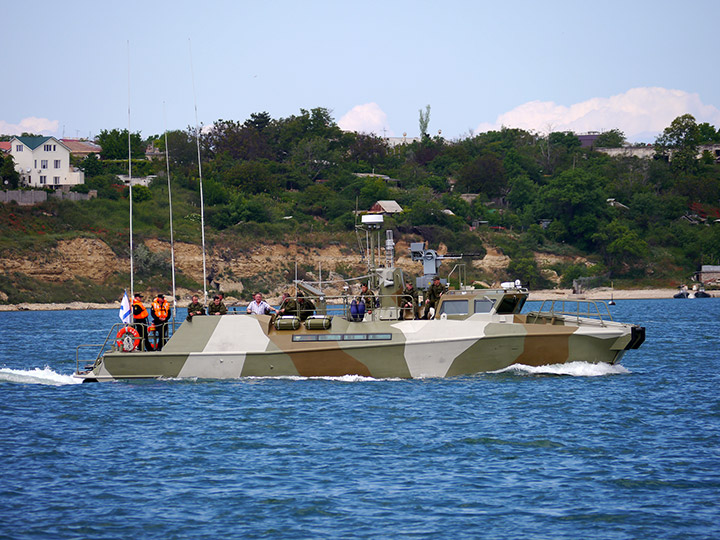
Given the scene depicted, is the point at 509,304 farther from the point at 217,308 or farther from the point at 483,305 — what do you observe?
the point at 217,308

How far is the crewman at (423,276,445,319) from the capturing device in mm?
22391

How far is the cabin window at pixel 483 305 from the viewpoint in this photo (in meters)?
21.9

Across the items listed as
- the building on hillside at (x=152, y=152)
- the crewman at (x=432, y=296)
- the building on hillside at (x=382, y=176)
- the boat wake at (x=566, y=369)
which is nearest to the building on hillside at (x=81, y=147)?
the building on hillside at (x=152, y=152)

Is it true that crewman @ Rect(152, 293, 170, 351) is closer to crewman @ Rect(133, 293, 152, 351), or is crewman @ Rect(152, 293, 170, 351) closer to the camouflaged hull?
crewman @ Rect(133, 293, 152, 351)

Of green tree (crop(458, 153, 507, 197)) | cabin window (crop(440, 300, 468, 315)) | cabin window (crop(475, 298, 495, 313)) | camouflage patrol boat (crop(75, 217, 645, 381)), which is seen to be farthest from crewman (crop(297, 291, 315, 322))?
green tree (crop(458, 153, 507, 197))

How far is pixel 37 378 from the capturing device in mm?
→ 24578

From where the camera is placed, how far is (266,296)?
260 feet

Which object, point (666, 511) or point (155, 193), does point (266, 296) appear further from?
point (666, 511)

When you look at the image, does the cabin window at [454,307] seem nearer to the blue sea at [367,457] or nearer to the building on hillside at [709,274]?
the blue sea at [367,457]

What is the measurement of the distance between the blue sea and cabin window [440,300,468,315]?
165 cm

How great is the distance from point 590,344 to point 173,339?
10.0 metres

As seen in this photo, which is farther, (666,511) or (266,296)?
(266,296)

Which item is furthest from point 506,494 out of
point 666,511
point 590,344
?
point 590,344

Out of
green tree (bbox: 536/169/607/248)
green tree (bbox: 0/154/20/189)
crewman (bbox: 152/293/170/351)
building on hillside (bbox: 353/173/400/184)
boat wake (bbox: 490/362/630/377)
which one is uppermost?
building on hillside (bbox: 353/173/400/184)
